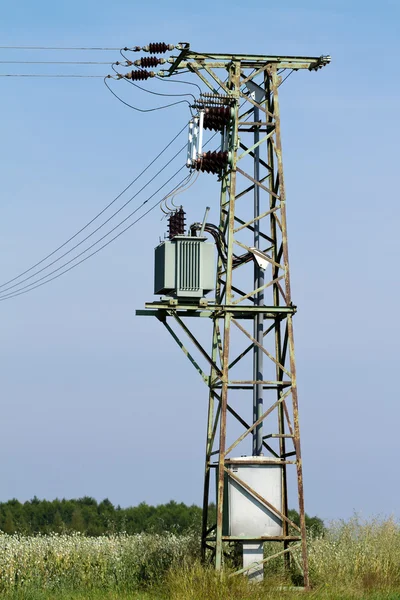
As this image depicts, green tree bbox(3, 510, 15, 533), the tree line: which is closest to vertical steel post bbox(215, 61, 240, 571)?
the tree line

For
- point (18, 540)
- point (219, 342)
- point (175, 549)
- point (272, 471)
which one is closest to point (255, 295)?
point (219, 342)

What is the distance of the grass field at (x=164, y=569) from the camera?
88.0ft

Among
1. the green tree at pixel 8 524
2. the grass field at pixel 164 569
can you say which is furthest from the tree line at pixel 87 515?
the grass field at pixel 164 569

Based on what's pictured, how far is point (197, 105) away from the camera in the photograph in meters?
28.7

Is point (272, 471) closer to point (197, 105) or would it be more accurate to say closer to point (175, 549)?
point (175, 549)

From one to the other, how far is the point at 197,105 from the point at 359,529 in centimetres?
1236

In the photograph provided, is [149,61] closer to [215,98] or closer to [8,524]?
[215,98]

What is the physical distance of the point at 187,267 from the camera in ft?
90.9

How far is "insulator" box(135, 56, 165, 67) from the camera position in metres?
28.8

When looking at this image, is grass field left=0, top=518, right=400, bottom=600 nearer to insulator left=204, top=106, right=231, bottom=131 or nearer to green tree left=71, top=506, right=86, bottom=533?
insulator left=204, top=106, right=231, bottom=131

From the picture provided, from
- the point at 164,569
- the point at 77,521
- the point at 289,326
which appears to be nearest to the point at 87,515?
the point at 77,521

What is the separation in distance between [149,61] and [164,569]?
507 inches

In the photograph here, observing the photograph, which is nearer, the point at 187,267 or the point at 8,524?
the point at 187,267

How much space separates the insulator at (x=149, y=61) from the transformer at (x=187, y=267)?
449cm
